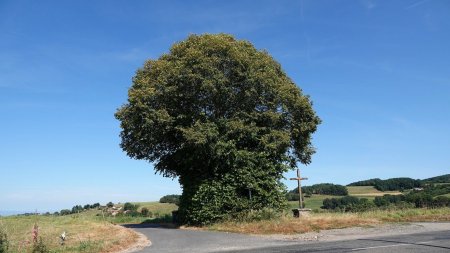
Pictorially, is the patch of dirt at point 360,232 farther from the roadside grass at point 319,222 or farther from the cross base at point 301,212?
the cross base at point 301,212

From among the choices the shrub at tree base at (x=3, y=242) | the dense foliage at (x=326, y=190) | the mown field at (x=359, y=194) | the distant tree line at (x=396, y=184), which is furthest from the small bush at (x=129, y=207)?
the shrub at tree base at (x=3, y=242)

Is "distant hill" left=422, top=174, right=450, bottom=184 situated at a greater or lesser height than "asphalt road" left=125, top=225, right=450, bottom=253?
greater

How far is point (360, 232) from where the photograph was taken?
64.6 feet

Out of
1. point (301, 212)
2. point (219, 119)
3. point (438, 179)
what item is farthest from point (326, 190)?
point (219, 119)

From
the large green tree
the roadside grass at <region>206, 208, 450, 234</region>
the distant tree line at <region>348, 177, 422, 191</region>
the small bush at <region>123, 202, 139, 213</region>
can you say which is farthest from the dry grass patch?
the small bush at <region>123, 202, 139, 213</region>

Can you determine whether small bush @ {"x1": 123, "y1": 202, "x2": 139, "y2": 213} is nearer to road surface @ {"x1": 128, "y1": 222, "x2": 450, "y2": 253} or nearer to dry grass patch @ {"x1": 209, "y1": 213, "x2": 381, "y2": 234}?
dry grass patch @ {"x1": 209, "y1": 213, "x2": 381, "y2": 234}

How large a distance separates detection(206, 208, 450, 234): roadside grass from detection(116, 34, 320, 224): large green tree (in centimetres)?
235

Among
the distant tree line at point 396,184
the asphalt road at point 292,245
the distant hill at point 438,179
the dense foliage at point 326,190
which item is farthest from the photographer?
the dense foliage at point 326,190

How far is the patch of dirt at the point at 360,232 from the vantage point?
18.1 m

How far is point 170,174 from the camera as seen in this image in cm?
3275

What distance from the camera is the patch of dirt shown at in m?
18.1

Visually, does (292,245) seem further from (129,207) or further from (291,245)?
(129,207)

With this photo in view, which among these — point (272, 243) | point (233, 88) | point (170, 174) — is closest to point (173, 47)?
point (233, 88)

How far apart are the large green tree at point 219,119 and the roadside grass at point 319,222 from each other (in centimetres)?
235
